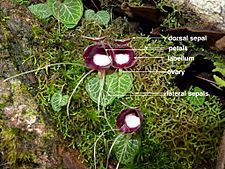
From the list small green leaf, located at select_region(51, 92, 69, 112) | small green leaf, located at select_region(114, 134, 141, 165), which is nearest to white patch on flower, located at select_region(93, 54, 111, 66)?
small green leaf, located at select_region(51, 92, 69, 112)

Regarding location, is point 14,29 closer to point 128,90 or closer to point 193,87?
point 128,90

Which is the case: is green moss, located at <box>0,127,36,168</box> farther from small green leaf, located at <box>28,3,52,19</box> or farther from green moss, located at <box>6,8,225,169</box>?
small green leaf, located at <box>28,3,52,19</box>

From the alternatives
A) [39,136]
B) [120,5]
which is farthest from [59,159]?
[120,5]

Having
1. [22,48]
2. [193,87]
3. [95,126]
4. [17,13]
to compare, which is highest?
[17,13]

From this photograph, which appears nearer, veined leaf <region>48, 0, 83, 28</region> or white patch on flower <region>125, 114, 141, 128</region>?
white patch on flower <region>125, 114, 141, 128</region>

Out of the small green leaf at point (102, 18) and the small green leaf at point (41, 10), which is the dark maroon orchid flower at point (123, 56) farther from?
the small green leaf at point (41, 10)

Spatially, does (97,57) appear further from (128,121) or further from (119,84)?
(128,121)
